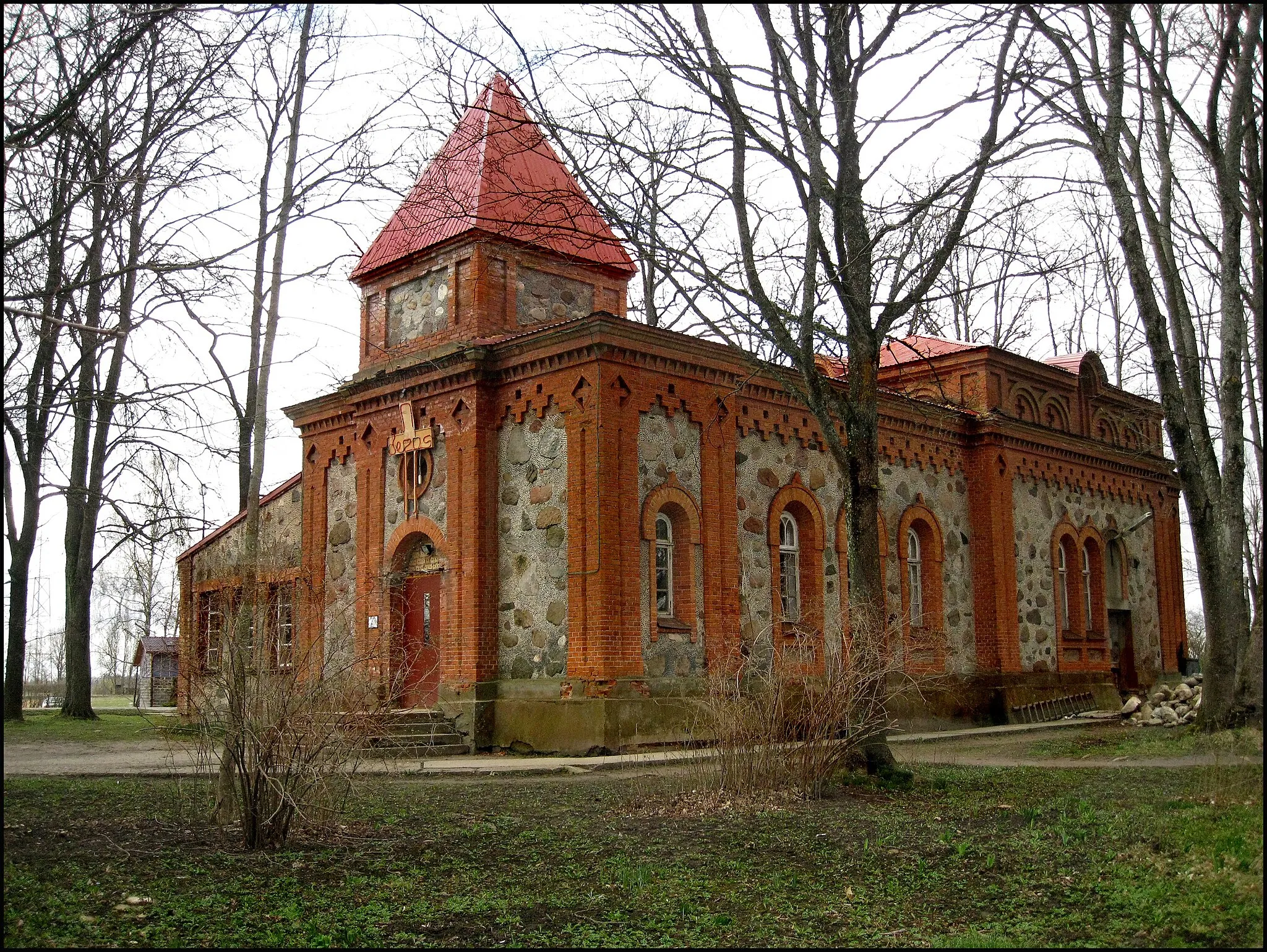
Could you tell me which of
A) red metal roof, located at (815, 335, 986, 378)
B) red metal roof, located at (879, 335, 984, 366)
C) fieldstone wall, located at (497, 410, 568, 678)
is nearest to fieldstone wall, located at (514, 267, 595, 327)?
fieldstone wall, located at (497, 410, 568, 678)

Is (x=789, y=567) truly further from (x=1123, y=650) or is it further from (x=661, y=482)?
(x=1123, y=650)

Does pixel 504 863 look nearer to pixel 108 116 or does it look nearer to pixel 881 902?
pixel 881 902

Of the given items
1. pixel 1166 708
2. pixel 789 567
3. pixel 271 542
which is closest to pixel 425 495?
pixel 271 542

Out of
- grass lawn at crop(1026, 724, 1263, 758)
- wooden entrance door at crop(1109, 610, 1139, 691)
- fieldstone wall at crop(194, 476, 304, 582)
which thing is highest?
fieldstone wall at crop(194, 476, 304, 582)

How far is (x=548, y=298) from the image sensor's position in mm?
19781

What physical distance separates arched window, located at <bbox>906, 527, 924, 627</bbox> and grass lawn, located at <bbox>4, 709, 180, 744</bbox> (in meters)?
13.2

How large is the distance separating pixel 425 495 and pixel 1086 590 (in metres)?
15.8

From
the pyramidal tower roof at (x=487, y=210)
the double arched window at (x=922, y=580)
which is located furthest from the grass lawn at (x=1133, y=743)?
the pyramidal tower roof at (x=487, y=210)

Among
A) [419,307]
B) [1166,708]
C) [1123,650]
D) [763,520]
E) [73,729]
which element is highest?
[419,307]

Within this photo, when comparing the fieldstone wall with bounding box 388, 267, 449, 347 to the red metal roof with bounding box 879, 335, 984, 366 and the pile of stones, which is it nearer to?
the red metal roof with bounding box 879, 335, 984, 366

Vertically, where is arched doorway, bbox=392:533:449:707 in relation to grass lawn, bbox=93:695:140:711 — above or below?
above

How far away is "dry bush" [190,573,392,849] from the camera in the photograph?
770 cm

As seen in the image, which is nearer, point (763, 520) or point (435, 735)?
point (435, 735)

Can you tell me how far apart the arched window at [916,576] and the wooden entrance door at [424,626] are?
358 inches
